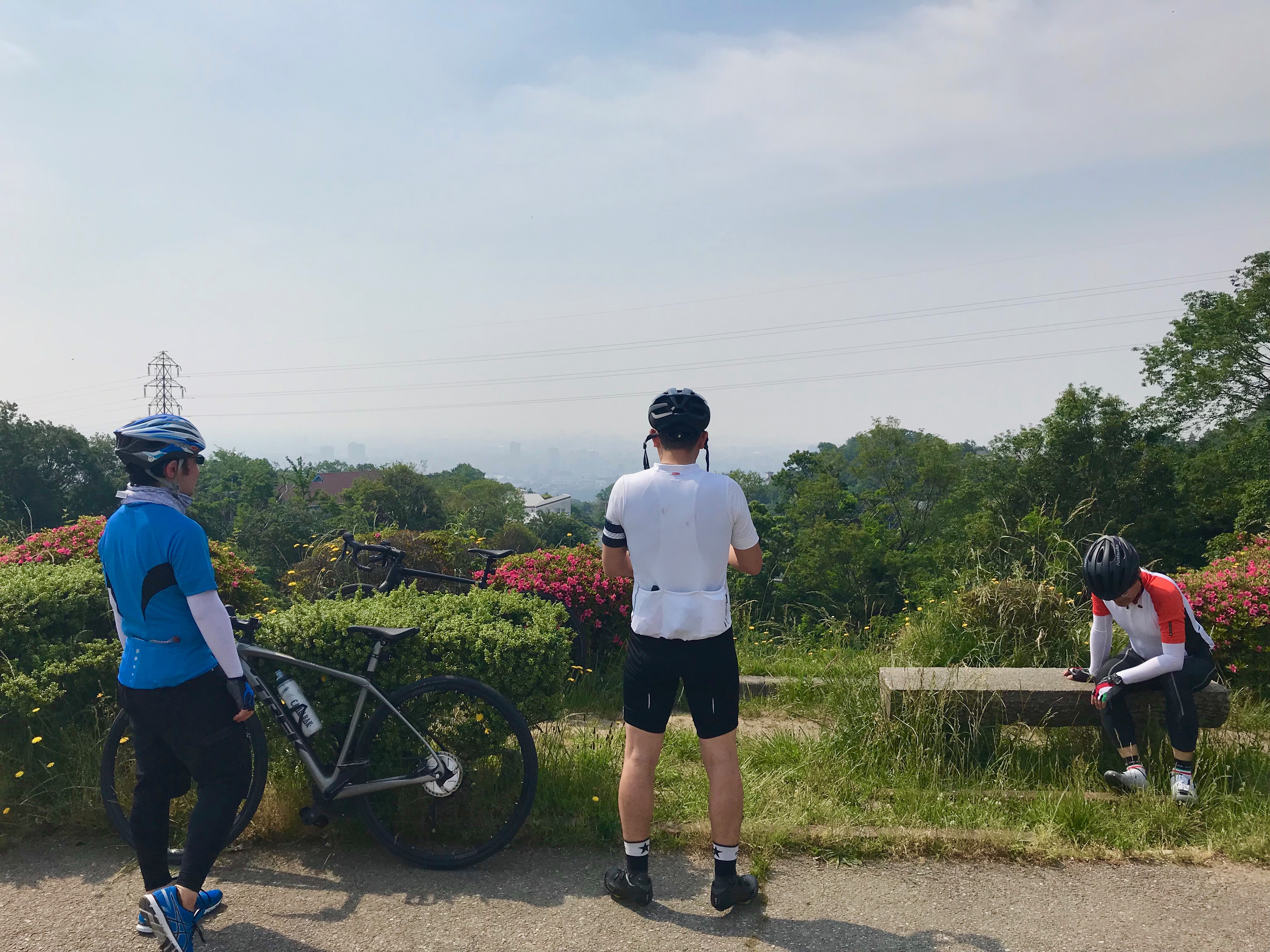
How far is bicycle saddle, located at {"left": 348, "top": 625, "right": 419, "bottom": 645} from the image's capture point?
11.5 ft

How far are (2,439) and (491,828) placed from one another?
64.0 meters

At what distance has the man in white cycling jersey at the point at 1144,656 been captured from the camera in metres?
3.92

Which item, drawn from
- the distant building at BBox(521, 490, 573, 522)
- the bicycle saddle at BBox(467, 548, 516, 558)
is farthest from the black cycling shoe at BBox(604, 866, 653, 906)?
the distant building at BBox(521, 490, 573, 522)

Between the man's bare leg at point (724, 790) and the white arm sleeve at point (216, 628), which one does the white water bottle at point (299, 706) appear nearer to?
the white arm sleeve at point (216, 628)

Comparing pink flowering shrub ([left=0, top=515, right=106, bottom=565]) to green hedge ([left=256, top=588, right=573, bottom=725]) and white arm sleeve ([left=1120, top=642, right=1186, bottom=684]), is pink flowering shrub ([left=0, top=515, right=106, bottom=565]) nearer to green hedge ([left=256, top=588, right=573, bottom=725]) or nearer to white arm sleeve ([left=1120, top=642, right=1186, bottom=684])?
green hedge ([left=256, top=588, right=573, bottom=725])

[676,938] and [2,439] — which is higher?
[2,439]

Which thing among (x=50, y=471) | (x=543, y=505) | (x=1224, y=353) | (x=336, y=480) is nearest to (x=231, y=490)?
(x=50, y=471)

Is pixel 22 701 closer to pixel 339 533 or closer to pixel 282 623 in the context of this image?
pixel 282 623

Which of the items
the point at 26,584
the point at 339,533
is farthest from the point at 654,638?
the point at 339,533

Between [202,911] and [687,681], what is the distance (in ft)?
6.03

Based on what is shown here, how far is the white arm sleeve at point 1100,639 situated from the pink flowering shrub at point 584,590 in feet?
10.8

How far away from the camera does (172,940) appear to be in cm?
276

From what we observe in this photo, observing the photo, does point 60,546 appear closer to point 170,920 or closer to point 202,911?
point 202,911

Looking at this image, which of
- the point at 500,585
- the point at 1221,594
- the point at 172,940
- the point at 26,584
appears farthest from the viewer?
the point at 500,585
